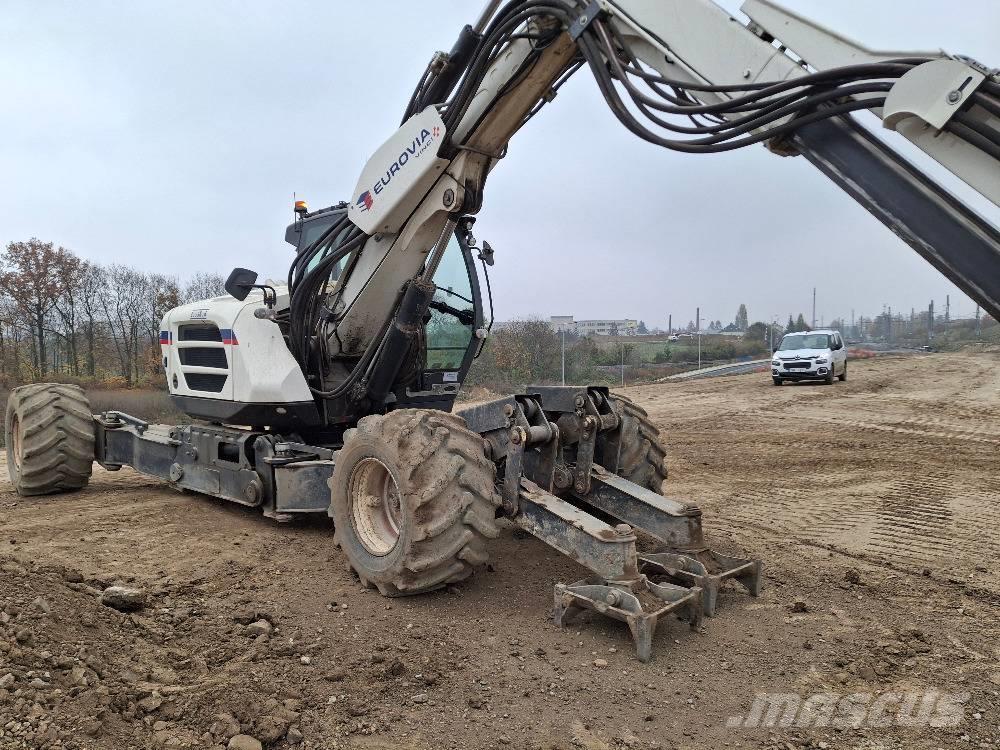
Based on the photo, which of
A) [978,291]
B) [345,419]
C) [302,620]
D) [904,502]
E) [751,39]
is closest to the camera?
[978,291]

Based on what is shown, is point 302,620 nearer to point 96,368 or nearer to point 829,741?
→ point 829,741

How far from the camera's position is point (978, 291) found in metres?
2.55

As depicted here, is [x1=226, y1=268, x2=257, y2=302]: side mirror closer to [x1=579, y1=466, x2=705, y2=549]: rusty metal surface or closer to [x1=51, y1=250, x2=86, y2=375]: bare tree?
[x1=579, y1=466, x2=705, y2=549]: rusty metal surface

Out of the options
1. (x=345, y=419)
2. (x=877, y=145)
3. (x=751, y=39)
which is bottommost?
(x=345, y=419)

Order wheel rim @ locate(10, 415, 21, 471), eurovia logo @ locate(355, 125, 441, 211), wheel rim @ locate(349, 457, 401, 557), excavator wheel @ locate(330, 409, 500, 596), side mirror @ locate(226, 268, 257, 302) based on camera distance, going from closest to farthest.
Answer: excavator wheel @ locate(330, 409, 500, 596) → wheel rim @ locate(349, 457, 401, 557) → eurovia logo @ locate(355, 125, 441, 211) → side mirror @ locate(226, 268, 257, 302) → wheel rim @ locate(10, 415, 21, 471)

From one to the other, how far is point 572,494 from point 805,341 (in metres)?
18.6

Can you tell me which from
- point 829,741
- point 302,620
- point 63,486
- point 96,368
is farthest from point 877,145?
point 96,368

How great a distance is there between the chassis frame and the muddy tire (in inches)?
4.2

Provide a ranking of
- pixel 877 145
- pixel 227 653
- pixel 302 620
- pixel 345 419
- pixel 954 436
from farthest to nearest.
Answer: pixel 954 436
pixel 345 419
pixel 302 620
pixel 227 653
pixel 877 145

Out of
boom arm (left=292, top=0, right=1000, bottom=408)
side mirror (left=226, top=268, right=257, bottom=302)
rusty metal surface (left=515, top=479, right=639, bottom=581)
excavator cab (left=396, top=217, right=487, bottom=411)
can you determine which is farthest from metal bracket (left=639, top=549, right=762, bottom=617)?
side mirror (left=226, top=268, right=257, bottom=302)

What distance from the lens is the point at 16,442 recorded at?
7180 millimetres

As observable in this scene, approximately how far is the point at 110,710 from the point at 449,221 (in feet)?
11.5

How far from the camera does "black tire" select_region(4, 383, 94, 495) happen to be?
671cm

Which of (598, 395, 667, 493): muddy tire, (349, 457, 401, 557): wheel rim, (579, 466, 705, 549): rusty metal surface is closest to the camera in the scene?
(579, 466, 705, 549): rusty metal surface
